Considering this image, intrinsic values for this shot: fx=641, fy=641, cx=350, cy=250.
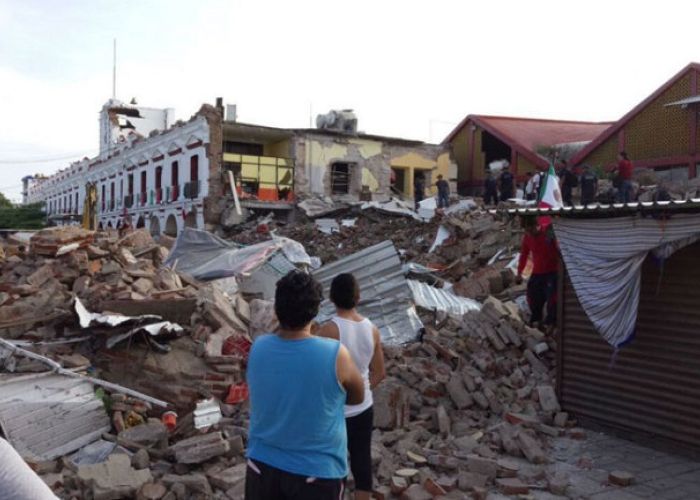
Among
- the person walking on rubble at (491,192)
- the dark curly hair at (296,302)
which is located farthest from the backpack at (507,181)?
the dark curly hair at (296,302)

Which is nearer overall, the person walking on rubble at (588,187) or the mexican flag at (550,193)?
the mexican flag at (550,193)

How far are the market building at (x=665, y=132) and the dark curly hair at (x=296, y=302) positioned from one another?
20968 mm

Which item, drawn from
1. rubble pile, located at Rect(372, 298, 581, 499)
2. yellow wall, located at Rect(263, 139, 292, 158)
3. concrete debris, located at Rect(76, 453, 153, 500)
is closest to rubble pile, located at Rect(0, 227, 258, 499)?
concrete debris, located at Rect(76, 453, 153, 500)

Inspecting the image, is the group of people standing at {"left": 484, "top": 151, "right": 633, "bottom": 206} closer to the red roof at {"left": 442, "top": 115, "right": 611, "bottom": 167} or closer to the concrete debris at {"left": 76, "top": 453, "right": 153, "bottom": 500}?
the red roof at {"left": 442, "top": 115, "right": 611, "bottom": 167}

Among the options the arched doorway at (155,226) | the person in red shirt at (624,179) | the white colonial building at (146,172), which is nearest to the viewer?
the person in red shirt at (624,179)

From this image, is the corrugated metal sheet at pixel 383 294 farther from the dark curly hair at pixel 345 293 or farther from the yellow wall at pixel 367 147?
the yellow wall at pixel 367 147

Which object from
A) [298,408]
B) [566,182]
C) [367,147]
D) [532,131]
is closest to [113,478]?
[298,408]

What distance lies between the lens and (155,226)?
34.5 m

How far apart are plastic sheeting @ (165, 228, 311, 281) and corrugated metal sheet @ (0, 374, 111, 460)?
5584mm

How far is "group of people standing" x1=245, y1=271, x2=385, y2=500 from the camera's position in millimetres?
2727

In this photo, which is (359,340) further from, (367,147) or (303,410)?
(367,147)

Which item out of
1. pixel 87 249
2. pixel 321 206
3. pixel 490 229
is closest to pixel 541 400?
pixel 87 249

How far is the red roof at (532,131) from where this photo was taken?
28.2m

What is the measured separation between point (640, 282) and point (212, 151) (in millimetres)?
24037
